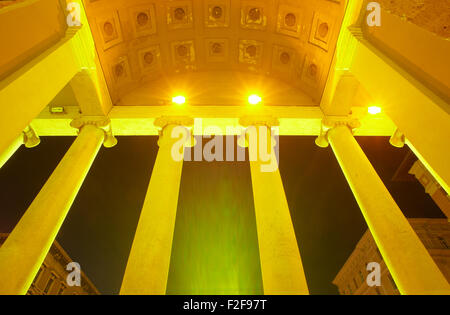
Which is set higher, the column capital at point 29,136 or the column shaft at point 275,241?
the column capital at point 29,136

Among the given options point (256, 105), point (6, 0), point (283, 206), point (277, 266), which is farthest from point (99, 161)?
point (277, 266)

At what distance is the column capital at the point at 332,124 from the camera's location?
58.5 ft

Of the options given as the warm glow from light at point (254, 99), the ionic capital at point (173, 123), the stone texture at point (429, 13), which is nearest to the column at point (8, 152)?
the ionic capital at point (173, 123)

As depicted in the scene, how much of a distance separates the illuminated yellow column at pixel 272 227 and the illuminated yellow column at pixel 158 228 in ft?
11.6

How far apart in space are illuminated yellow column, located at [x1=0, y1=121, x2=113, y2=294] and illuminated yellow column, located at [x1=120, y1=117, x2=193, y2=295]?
136 inches

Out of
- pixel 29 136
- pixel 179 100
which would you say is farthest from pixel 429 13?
pixel 29 136

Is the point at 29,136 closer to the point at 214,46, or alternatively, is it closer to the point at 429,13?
the point at 214,46

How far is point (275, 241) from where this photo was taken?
10.8 m

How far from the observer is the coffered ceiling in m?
17.8

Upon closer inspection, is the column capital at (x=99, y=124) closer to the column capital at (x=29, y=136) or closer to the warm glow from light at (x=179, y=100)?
the column capital at (x=29, y=136)

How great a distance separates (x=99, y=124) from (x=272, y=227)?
12367 mm

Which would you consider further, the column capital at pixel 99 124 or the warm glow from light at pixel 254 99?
the warm glow from light at pixel 254 99

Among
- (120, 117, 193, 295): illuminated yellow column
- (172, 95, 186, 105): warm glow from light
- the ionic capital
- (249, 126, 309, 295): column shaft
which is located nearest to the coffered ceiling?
(172, 95, 186, 105): warm glow from light
